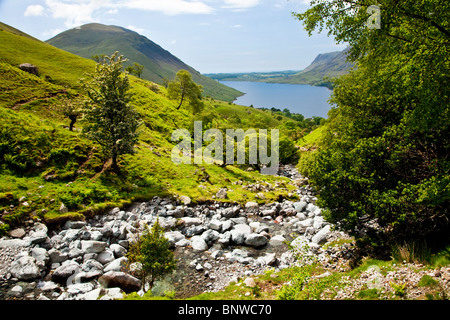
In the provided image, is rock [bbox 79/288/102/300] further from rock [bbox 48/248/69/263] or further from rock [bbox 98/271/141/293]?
rock [bbox 48/248/69/263]

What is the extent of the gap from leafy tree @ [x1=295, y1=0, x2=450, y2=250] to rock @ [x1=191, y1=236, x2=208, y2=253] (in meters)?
10.1

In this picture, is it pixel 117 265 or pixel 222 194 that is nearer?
pixel 117 265

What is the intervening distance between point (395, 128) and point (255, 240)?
1322 cm

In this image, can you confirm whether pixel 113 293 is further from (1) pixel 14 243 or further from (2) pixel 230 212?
(2) pixel 230 212

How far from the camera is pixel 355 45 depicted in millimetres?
11055

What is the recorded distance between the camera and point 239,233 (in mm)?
20781

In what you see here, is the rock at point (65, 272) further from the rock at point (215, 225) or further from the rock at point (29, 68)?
the rock at point (29, 68)

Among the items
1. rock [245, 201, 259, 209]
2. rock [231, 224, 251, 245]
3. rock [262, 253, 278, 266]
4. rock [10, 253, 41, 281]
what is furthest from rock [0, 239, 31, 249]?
rock [245, 201, 259, 209]

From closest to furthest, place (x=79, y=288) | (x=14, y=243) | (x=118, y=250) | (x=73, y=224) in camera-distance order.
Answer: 1. (x=79, y=288)
2. (x=14, y=243)
3. (x=118, y=250)
4. (x=73, y=224)

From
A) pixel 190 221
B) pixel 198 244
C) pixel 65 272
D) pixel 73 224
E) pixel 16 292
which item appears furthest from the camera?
pixel 190 221

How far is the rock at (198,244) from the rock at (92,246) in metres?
6.75

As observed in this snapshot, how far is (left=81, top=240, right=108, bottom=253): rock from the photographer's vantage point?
16.1 metres

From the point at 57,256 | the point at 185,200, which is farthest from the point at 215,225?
the point at 57,256
